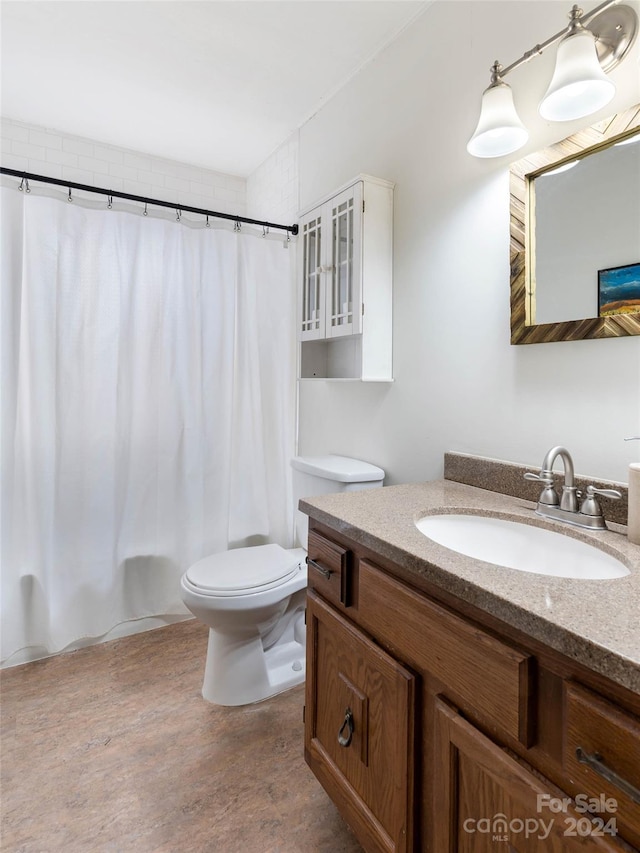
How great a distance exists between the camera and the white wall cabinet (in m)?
1.59

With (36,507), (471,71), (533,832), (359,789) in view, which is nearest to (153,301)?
(36,507)

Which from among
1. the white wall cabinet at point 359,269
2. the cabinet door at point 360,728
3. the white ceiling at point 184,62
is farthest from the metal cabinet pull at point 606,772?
the white ceiling at point 184,62

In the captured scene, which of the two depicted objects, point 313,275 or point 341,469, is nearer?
point 341,469

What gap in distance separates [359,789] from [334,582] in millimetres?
436

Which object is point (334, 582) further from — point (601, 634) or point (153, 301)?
point (153, 301)

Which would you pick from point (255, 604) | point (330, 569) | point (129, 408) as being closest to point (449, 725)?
point (330, 569)

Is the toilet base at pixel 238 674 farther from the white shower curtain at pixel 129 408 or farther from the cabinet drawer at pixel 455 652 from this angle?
the cabinet drawer at pixel 455 652

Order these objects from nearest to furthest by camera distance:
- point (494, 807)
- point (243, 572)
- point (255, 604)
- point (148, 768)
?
1. point (494, 807)
2. point (148, 768)
3. point (255, 604)
4. point (243, 572)

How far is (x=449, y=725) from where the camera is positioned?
0.73m

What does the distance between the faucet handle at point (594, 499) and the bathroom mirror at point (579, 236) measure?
1.12ft

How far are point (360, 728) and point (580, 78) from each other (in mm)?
1445

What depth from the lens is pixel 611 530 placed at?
922 millimetres

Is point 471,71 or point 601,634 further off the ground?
point 471,71

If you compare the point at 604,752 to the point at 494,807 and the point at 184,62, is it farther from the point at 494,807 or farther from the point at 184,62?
the point at 184,62
